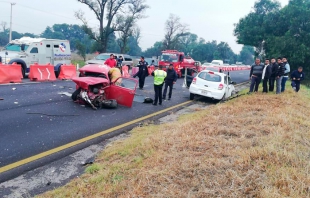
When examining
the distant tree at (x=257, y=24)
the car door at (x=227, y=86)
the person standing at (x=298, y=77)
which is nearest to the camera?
the car door at (x=227, y=86)

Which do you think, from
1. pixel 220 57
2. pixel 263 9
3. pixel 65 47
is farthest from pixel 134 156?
pixel 220 57

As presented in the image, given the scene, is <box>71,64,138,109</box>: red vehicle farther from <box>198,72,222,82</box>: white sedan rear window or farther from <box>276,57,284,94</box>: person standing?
<box>276,57,284,94</box>: person standing

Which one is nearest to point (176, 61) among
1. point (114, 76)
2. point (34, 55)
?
point (34, 55)

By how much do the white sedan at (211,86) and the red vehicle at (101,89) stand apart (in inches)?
151

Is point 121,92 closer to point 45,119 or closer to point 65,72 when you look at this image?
point 45,119

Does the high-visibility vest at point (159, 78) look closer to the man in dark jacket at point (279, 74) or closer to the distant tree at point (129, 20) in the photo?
the man in dark jacket at point (279, 74)

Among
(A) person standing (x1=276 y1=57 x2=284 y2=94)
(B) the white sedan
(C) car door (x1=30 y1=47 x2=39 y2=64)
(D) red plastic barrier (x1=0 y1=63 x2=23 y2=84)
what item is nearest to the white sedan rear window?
(B) the white sedan

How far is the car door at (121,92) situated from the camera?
10.5 metres

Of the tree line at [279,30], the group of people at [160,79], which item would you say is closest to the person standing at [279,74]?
the group of people at [160,79]

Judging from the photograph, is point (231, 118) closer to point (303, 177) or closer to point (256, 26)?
point (303, 177)

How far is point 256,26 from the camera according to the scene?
2856 cm

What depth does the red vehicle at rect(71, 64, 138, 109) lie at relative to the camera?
995 centimetres

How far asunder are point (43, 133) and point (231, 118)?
475 cm

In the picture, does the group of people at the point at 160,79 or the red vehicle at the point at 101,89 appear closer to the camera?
the red vehicle at the point at 101,89
